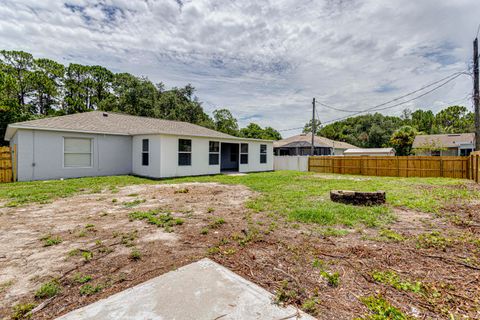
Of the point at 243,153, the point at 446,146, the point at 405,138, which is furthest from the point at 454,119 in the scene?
the point at 243,153

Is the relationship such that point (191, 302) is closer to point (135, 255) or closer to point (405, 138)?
point (135, 255)

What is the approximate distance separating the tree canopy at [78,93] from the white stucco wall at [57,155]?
508 inches

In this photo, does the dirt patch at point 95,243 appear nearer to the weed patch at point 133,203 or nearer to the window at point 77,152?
the weed patch at point 133,203

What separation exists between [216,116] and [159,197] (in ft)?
96.9

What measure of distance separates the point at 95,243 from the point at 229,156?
48.7ft

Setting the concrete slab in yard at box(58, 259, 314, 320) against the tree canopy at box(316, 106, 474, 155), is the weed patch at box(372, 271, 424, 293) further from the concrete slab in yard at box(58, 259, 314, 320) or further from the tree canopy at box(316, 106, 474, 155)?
the tree canopy at box(316, 106, 474, 155)

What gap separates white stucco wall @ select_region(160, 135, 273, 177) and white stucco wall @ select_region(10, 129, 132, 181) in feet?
10.1

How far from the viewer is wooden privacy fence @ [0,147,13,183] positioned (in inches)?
402

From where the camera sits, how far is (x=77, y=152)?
37.9ft

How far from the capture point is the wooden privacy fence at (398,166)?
12938 millimetres

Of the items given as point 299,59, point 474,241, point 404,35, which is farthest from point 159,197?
point 404,35

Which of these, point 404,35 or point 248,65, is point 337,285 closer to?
point 404,35

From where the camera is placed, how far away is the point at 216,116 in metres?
35.5

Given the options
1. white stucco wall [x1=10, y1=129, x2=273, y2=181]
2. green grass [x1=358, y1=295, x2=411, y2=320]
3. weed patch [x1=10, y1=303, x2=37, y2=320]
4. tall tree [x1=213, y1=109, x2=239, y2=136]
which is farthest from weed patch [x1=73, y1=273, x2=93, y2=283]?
tall tree [x1=213, y1=109, x2=239, y2=136]
